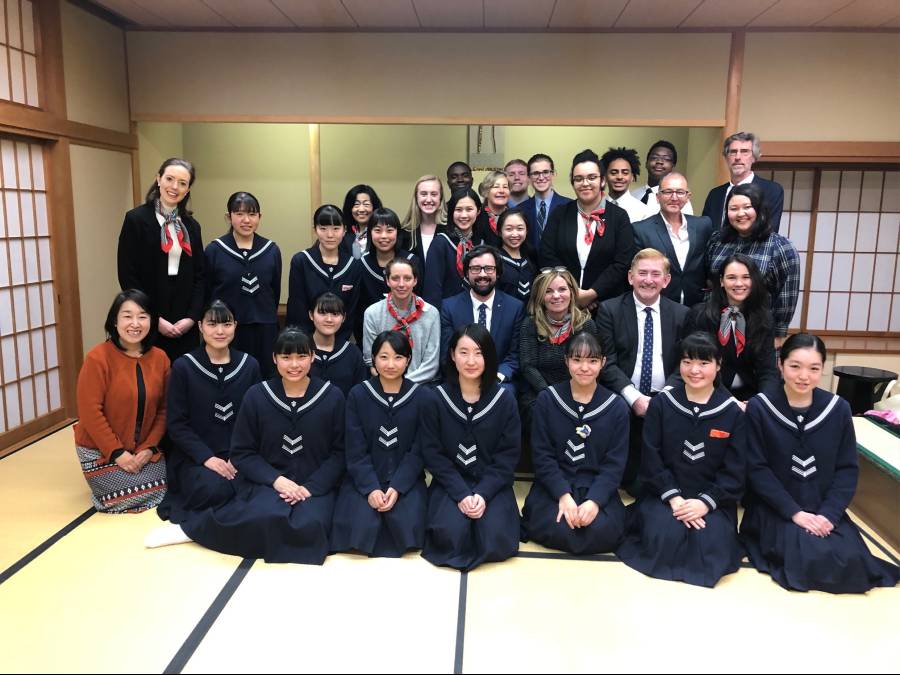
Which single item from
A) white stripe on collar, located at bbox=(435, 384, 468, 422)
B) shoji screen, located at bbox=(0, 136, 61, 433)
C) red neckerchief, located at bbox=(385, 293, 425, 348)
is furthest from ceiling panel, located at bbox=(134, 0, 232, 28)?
white stripe on collar, located at bbox=(435, 384, 468, 422)

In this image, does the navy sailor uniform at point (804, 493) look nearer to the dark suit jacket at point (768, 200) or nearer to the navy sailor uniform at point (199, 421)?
the dark suit jacket at point (768, 200)

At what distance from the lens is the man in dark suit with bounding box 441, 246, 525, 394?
336 centimetres

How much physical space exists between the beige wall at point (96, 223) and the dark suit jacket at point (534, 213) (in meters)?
2.95

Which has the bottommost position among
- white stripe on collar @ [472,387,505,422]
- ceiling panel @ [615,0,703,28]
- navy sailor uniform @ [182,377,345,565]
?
navy sailor uniform @ [182,377,345,565]

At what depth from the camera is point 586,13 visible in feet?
14.7

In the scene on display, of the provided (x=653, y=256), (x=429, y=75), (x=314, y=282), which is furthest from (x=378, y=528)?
(x=429, y=75)

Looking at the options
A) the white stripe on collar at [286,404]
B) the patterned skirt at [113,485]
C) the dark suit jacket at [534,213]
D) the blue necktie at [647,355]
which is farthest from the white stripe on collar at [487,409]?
the patterned skirt at [113,485]

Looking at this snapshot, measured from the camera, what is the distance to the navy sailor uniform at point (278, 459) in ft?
8.74

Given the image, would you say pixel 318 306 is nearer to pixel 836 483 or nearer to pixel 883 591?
pixel 836 483

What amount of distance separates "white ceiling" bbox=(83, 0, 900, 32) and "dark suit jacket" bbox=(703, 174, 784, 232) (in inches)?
50.0

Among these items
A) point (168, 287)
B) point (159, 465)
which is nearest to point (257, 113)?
point (168, 287)

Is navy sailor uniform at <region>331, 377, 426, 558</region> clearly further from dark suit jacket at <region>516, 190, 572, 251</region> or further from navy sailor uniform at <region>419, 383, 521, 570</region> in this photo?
dark suit jacket at <region>516, 190, 572, 251</region>

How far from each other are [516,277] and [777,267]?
1328 mm

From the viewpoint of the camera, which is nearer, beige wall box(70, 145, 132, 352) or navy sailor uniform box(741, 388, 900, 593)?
navy sailor uniform box(741, 388, 900, 593)
